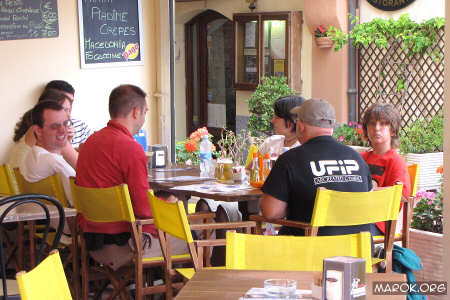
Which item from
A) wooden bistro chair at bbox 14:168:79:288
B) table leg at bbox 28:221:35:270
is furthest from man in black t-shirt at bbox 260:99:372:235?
table leg at bbox 28:221:35:270

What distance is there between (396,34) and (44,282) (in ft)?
26.3

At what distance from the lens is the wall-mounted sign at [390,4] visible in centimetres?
941

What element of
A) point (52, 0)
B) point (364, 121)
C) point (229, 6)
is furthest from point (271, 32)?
point (364, 121)

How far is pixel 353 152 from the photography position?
12.3ft

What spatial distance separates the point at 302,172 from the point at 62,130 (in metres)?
1.95

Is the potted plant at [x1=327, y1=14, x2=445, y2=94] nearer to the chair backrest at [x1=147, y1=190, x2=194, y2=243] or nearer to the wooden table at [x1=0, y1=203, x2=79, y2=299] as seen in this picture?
the wooden table at [x1=0, y1=203, x2=79, y2=299]

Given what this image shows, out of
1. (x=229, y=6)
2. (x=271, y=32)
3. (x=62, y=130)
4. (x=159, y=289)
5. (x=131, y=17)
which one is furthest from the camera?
(x=229, y=6)

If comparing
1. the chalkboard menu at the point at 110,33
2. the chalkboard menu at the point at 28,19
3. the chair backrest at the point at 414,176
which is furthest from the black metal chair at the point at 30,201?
the chalkboard menu at the point at 110,33

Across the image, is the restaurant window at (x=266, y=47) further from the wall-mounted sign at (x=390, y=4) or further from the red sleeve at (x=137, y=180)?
the red sleeve at (x=137, y=180)

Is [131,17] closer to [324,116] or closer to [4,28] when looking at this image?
[4,28]

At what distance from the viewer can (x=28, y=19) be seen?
6336 millimetres

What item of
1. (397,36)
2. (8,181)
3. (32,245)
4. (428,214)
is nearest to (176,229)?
(32,245)

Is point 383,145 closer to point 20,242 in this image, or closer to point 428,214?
point 428,214

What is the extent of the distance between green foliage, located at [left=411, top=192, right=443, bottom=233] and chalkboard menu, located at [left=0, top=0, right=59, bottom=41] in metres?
3.42
